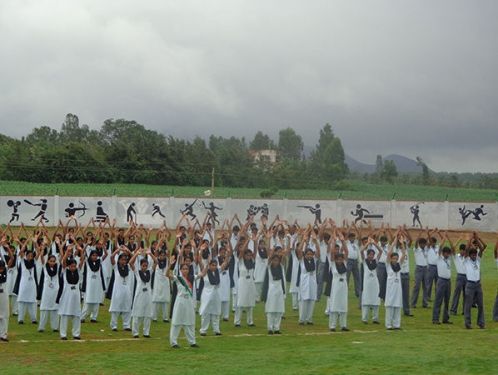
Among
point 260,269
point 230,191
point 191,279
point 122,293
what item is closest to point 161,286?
point 122,293

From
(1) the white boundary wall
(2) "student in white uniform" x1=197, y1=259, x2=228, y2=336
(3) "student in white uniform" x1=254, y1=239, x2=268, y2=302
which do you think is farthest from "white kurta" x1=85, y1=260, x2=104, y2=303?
(1) the white boundary wall

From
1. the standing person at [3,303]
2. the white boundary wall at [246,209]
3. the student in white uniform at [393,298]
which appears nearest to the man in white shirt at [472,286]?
the student in white uniform at [393,298]

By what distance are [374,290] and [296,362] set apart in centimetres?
583

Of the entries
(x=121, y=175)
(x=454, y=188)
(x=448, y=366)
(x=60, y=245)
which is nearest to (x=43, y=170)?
(x=121, y=175)

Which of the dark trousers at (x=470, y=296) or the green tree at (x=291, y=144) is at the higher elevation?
the green tree at (x=291, y=144)

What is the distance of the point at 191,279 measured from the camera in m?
17.0

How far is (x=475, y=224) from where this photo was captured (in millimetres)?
46844

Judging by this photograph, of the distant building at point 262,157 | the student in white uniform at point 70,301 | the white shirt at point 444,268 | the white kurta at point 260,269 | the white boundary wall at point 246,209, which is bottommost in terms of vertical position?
the student in white uniform at point 70,301

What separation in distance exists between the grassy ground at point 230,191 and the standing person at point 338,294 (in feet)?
89.1

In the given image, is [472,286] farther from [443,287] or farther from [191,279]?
[191,279]

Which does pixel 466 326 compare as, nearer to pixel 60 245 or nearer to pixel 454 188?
pixel 60 245

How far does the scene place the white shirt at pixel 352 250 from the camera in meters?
23.3

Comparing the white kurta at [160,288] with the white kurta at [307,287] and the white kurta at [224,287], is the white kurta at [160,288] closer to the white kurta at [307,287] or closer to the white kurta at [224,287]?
the white kurta at [224,287]

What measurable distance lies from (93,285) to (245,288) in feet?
12.2
